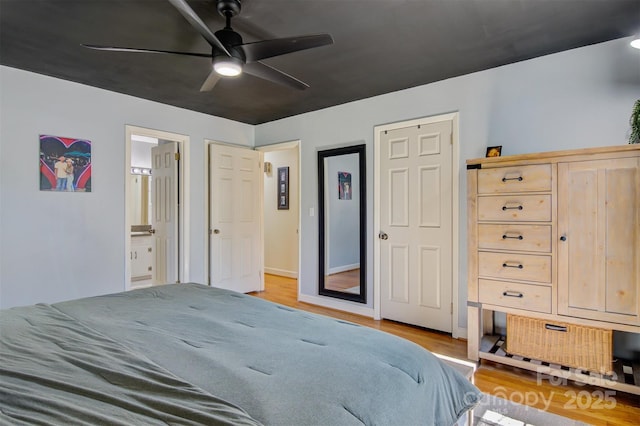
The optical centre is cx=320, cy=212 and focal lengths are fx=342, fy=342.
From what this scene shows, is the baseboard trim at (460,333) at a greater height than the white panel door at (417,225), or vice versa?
the white panel door at (417,225)

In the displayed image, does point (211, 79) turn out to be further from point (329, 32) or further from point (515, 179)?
point (515, 179)

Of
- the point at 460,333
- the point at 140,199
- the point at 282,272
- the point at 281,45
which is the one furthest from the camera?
the point at 282,272

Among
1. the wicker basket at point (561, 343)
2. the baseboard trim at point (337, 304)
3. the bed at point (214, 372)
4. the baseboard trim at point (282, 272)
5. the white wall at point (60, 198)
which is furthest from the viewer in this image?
the baseboard trim at point (282, 272)

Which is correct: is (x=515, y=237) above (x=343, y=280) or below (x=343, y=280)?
above

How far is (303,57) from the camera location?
2.80m

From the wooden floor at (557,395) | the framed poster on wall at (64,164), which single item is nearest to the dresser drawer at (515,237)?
the wooden floor at (557,395)

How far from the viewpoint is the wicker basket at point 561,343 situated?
2.22 meters

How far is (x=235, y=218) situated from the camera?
4.73 metres

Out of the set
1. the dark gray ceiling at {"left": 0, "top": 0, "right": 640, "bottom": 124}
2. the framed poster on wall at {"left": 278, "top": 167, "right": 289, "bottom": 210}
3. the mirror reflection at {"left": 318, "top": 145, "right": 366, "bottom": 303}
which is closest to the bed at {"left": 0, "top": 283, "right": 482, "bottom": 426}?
the dark gray ceiling at {"left": 0, "top": 0, "right": 640, "bottom": 124}

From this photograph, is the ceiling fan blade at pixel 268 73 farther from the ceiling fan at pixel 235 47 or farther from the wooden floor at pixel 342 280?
the wooden floor at pixel 342 280

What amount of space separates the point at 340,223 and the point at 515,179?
229cm

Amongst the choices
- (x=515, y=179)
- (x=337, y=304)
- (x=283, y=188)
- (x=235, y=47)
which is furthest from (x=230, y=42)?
(x=283, y=188)

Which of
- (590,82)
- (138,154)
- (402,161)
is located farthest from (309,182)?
(138,154)

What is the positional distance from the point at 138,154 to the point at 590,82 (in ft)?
20.2
